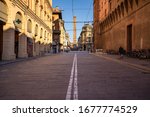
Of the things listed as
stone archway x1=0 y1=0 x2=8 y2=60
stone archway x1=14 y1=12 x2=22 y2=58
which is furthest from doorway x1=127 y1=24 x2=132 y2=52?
stone archway x1=0 y1=0 x2=8 y2=60

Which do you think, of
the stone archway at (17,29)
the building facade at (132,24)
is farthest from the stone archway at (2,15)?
the building facade at (132,24)

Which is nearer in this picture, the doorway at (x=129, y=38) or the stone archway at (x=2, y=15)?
the stone archway at (x=2, y=15)

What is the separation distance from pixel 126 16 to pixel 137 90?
34.5 m

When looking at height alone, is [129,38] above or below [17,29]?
below

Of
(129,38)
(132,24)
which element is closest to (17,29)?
(132,24)

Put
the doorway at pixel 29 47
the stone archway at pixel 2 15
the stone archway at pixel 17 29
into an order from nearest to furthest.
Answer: the stone archway at pixel 2 15
the stone archway at pixel 17 29
the doorway at pixel 29 47

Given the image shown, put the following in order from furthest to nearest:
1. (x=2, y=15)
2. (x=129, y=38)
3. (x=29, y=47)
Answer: (x=129, y=38) → (x=29, y=47) → (x=2, y=15)

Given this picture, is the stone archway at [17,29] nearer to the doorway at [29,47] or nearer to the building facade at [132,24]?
the doorway at [29,47]

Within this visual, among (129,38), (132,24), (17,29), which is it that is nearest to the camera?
(17,29)

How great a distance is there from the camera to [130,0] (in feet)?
127

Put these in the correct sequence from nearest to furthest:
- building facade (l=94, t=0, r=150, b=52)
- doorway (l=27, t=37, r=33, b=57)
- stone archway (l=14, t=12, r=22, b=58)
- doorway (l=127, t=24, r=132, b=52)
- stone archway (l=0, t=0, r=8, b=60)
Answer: stone archway (l=0, t=0, r=8, b=60)
stone archway (l=14, t=12, r=22, b=58)
building facade (l=94, t=0, r=150, b=52)
doorway (l=27, t=37, r=33, b=57)
doorway (l=127, t=24, r=132, b=52)

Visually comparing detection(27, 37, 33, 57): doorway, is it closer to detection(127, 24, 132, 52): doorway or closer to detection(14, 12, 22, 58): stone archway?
detection(14, 12, 22, 58): stone archway

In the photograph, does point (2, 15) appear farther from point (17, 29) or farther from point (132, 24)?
point (132, 24)

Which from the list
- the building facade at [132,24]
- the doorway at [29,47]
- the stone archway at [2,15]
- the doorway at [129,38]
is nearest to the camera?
the stone archway at [2,15]
